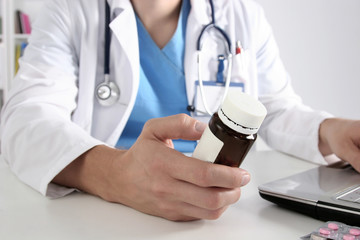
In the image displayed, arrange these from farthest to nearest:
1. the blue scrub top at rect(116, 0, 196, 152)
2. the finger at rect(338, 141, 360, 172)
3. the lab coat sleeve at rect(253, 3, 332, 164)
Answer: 1. the blue scrub top at rect(116, 0, 196, 152)
2. the lab coat sleeve at rect(253, 3, 332, 164)
3. the finger at rect(338, 141, 360, 172)

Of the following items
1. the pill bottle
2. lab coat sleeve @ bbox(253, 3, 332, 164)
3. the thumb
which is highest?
the pill bottle

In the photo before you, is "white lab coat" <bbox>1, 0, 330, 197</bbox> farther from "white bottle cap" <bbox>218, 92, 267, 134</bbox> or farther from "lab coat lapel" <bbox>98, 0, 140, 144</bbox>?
"white bottle cap" <bbox>218, 92, 267, 134</bbox>

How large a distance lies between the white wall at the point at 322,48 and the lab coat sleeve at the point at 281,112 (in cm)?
103

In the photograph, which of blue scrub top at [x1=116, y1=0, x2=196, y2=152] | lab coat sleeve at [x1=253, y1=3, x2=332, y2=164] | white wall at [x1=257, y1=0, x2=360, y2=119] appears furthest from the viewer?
white wall at [x1=257, y1=0, x2=360, y2=119]

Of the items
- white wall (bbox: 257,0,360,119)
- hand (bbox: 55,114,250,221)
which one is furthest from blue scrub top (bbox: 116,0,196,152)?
white wall (bbox: 257,0,360,119)

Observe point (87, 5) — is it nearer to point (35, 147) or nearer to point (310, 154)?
point (35, 147)

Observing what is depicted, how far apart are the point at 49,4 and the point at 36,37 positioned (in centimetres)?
11

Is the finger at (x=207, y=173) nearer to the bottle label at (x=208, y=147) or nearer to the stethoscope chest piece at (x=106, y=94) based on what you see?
the bottle label at (x=208, y=147)

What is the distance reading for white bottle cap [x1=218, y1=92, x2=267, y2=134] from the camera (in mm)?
370

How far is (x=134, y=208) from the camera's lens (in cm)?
52

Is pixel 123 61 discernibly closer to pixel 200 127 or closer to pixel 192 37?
pixel 192 37

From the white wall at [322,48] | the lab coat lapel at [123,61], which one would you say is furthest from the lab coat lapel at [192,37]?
the white wall at [322,48]

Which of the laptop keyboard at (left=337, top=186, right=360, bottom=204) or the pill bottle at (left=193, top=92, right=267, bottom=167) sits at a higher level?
the pill bottle at (left=193, top=92, right=267, bottom=167)

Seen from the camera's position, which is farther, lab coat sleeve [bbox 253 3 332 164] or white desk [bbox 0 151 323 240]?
lab coat sleeve [bbox 253 3 332 164]
